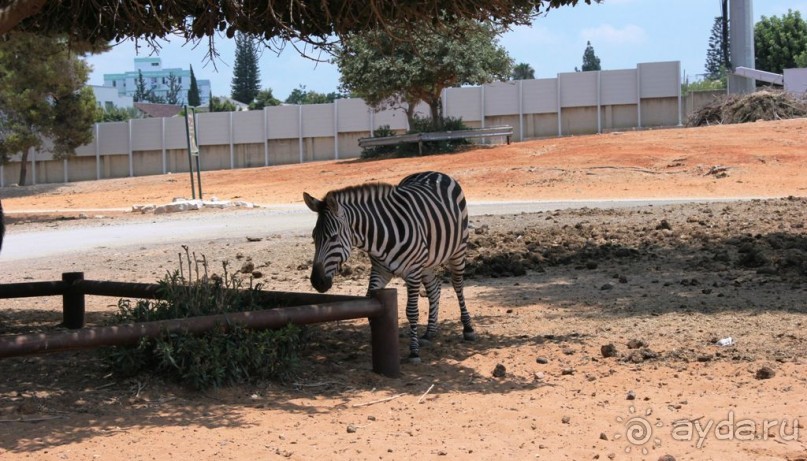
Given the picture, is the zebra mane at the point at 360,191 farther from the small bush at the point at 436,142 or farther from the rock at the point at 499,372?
the small bush at the point at 436,142

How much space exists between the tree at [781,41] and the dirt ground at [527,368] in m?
64.8

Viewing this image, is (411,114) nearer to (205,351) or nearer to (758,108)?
(758,108)

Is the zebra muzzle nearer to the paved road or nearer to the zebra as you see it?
the zebra

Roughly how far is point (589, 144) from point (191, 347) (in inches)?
1202

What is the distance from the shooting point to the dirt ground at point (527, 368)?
5.86 metres

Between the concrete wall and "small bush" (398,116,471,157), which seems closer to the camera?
"small bush" (398,116,471,157)

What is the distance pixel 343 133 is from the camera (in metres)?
52.8

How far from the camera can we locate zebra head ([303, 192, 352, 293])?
25.6 ft

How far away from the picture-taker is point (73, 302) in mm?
9758

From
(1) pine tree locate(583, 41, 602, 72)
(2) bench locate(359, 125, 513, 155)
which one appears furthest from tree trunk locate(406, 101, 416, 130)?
(1) pine tree locate(583, 41, 602, 72)

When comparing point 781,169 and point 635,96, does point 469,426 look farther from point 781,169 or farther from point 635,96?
point 635,96

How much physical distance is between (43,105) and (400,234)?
146ft

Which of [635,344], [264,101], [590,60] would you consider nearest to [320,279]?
[635,344]

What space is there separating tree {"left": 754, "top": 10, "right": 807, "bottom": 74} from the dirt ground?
212 feet
